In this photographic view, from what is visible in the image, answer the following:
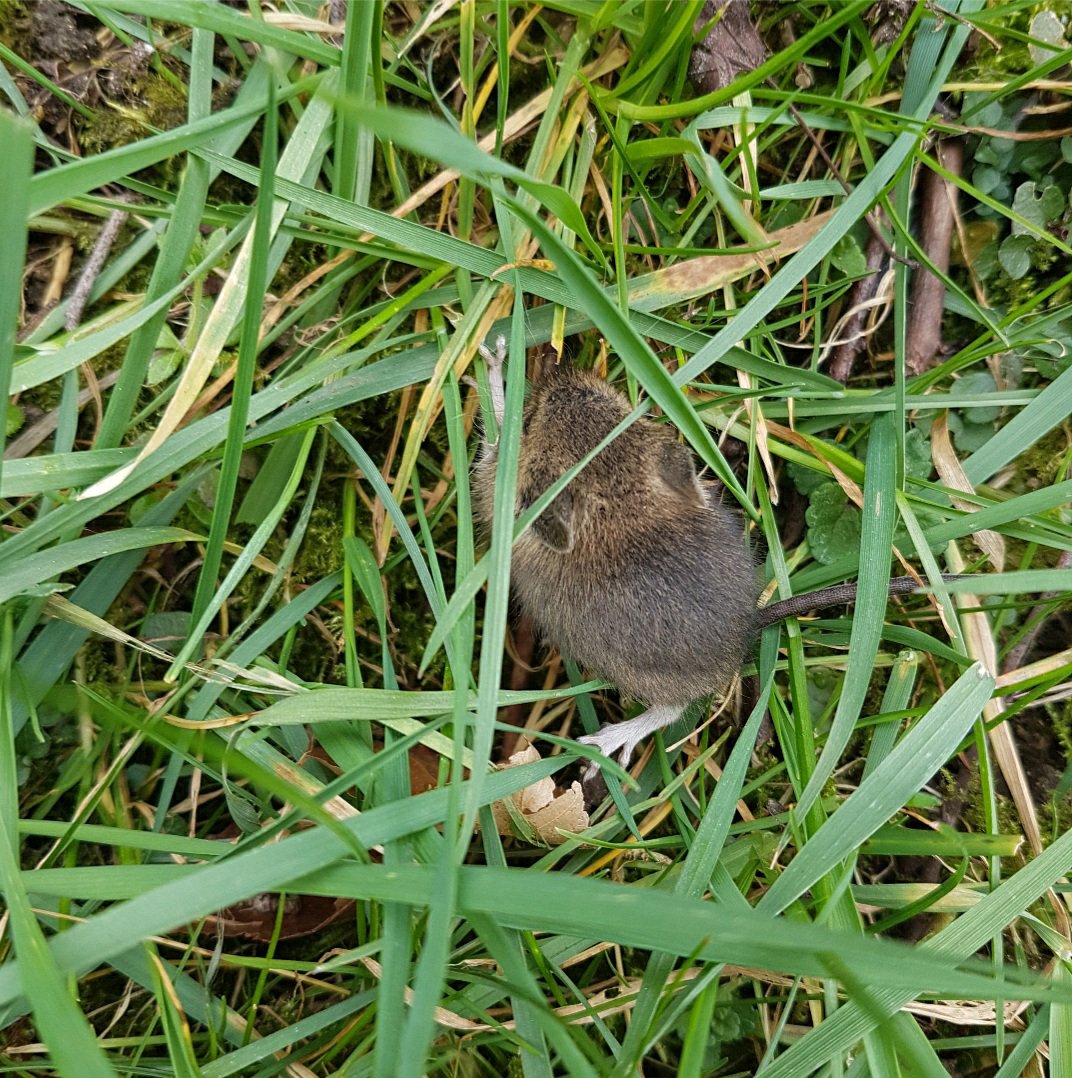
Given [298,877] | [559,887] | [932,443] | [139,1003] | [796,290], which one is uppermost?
[796,290]

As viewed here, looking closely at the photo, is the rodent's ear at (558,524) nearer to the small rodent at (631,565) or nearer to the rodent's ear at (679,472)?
the small rodent at (631,565)

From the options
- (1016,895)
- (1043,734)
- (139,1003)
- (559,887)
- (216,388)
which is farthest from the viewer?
(1043,734)

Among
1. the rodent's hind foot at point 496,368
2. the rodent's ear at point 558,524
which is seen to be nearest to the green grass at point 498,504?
the rodent's hind foot at point 496,368

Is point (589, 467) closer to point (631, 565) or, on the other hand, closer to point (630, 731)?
point (631, 565)

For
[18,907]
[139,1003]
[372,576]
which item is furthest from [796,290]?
[139,1003]

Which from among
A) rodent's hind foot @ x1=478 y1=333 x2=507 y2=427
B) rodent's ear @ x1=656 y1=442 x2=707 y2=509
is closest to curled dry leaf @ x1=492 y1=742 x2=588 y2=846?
rodent's ear @ x1=656 y1=442 x2=707 y2=509

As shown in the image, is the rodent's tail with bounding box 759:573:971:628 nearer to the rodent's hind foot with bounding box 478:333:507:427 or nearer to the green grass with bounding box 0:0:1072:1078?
the green grass with bounding box 0:0:1072:1078

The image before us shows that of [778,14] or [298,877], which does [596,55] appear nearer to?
[778,14]

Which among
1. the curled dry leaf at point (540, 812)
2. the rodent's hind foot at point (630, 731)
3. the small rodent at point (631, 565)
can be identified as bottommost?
the curled dry leaf at point (540, 812)
